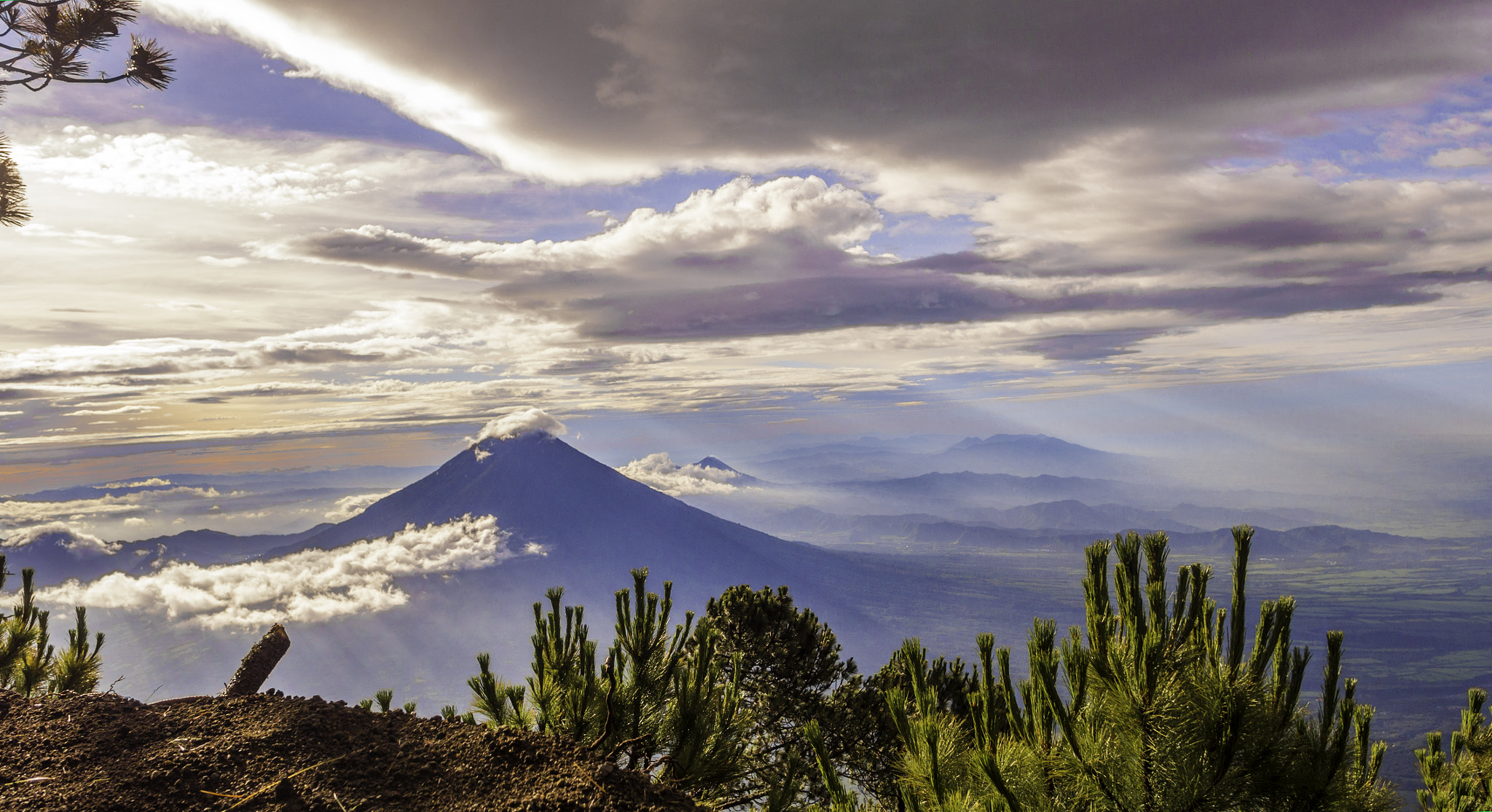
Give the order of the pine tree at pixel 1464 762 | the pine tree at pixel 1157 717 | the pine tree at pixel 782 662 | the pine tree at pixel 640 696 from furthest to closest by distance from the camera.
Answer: the pine tree at pixel 782 662
the pine tree at pixel 1464 762
the pine tree at pixel 640 696
the pine tree at pixel 1157 717

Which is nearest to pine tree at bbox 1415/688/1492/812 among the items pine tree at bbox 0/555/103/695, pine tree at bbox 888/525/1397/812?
pine tree at bbox 888/525/1397/812

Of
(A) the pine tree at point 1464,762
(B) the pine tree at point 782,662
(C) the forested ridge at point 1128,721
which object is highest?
(C) the forested ridge at point 1128,721

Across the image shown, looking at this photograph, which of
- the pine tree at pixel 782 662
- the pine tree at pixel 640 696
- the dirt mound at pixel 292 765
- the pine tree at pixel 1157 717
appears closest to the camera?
the pine tree at pixel 1157 717

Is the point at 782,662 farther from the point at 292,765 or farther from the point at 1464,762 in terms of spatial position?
the point at 292,765

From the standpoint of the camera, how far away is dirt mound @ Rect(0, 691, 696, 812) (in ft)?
17.0

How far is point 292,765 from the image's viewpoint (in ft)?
18.2

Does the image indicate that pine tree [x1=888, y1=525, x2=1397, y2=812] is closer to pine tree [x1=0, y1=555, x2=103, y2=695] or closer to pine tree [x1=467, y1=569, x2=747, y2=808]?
pine tree [x1=467, y1=569, x2=747, y2=808]

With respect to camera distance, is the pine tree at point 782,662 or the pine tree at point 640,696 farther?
the pine tree at point 782,662

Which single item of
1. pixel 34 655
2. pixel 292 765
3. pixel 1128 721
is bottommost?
pixel 34 655

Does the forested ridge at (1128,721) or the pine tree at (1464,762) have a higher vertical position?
the forested ridge at (1128,721)

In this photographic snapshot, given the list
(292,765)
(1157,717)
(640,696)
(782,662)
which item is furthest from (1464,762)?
(292,765)

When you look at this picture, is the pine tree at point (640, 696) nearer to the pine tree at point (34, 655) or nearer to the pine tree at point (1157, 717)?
the pine tree at point (1157, 717)

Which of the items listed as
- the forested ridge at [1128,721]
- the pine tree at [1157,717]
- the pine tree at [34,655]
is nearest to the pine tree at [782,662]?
the pine tree at [34,655]

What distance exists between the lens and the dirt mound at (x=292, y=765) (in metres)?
5.18
